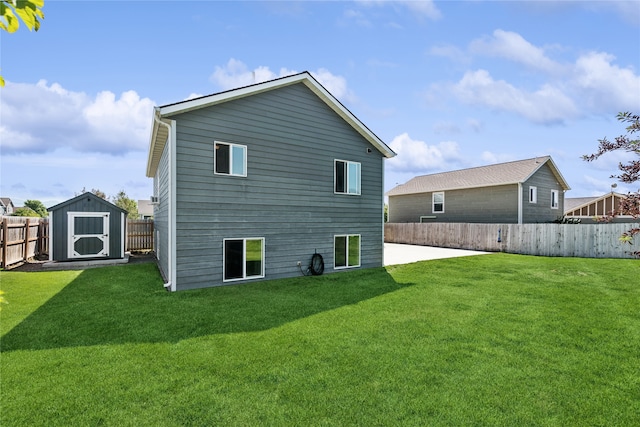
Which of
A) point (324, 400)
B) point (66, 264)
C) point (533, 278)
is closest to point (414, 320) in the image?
point (324, 400)

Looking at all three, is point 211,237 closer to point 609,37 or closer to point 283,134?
point 283,134

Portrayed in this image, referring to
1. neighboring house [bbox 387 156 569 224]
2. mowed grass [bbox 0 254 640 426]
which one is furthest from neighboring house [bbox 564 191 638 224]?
mowed grass [bbox 0 254 640 426]

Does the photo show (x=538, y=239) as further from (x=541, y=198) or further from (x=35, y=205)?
(x=35, y=205)

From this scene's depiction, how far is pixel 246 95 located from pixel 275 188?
2.97m

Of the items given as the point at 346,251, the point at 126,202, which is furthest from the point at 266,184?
the point at 126,202

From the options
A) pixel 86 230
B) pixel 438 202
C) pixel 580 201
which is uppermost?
pixel 580 201

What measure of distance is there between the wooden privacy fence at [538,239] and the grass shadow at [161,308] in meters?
11.5

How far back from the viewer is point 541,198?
77.5 feet

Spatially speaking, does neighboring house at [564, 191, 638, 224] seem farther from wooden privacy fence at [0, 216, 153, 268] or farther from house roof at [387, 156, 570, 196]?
wooden privacy fence at [0, 216, 153, 268]

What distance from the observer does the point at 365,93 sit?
1303 cm

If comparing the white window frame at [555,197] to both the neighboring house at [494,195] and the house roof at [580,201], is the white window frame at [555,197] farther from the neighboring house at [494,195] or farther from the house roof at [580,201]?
the house roof at [580,201]

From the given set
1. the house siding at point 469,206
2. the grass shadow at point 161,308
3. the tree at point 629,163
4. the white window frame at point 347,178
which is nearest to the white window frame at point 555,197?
the house siding at point 469,206

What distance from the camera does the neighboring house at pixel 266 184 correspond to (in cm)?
903

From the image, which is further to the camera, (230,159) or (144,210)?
(144,210)
